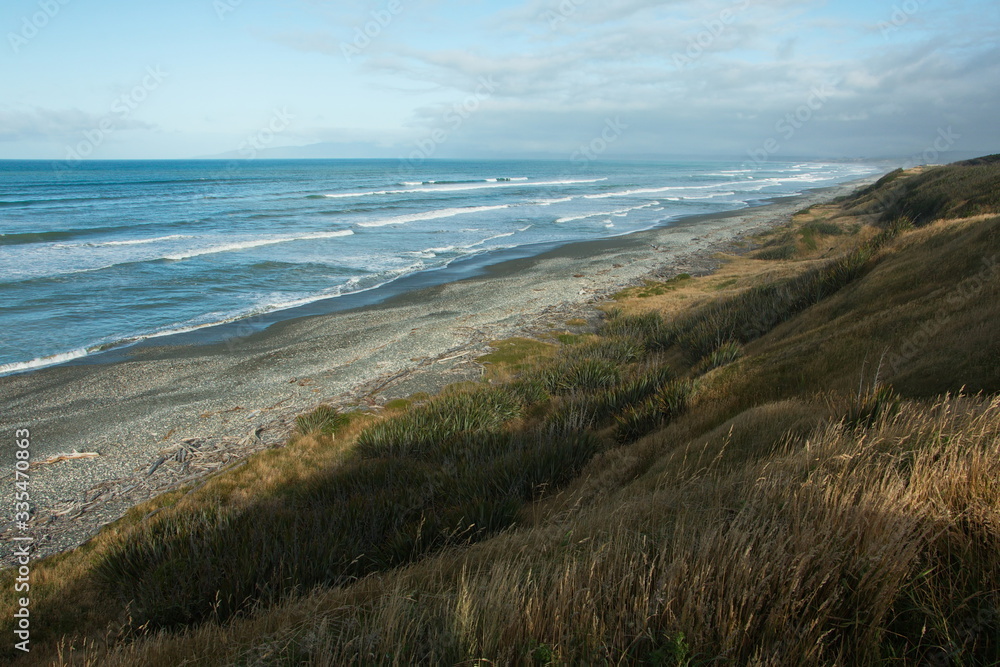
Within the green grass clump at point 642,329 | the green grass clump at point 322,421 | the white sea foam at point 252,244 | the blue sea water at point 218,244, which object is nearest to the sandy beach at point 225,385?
the green grass clump at point 322,421

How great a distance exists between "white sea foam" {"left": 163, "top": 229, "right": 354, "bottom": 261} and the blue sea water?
101 millimetres

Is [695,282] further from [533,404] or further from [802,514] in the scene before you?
[802,514]

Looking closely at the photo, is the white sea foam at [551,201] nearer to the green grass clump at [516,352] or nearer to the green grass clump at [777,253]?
the green grass clump at [777,253]

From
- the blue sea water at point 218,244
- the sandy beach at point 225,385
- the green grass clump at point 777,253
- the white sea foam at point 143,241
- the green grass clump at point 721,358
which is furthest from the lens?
the white sea foam at point 143,241

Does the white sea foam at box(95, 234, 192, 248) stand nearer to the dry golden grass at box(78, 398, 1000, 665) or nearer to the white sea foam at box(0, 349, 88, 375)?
the white sea foam at box(0, 349, 88, 375)

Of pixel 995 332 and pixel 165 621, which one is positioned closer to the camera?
pixel 165 621

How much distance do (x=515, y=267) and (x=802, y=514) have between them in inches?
961

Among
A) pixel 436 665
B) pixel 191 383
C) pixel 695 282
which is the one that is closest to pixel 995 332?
pixel 436 665

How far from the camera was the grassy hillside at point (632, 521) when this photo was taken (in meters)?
2.71

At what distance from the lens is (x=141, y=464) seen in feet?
29.6

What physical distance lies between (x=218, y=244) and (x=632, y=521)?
33159 millimetres

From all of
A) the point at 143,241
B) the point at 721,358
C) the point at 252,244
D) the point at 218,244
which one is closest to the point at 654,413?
the point at 721,358

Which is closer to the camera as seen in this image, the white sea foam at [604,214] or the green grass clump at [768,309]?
the green grass clump at [768,309]

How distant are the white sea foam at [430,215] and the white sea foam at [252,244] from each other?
4.77 meters
